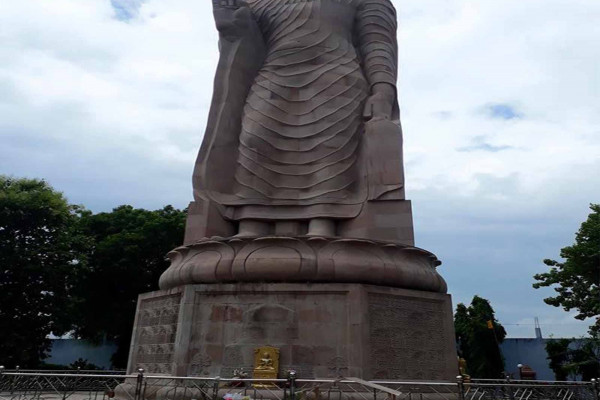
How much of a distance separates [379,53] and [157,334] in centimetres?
726

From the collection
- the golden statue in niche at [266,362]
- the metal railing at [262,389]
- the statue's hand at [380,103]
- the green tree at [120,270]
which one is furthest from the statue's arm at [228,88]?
the green tree at [120,270]

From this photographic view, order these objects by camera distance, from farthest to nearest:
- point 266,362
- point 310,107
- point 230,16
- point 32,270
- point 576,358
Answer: point 576,358
point 32,270
point 230,16
point 310,107
point 266,362

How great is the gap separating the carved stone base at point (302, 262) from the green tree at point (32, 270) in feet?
35.9

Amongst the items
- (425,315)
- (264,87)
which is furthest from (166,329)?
(264,87)

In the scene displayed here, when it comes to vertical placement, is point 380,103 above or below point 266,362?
above

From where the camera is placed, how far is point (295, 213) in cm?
985

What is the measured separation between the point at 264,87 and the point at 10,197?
1189 centimetres

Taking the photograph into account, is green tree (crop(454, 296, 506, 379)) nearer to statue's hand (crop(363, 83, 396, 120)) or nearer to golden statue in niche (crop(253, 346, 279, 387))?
statue's hand (crop(363, 83, 396, 120))

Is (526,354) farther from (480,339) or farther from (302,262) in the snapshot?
(302,262)

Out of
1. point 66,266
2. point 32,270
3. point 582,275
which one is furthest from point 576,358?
point 32,270

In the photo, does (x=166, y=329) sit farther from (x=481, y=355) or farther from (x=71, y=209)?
(x=481, y=355)

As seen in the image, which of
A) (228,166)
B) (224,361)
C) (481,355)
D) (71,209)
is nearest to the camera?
(224,361)

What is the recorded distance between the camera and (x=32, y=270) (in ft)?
56.6

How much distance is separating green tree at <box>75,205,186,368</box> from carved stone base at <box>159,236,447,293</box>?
525 inches
